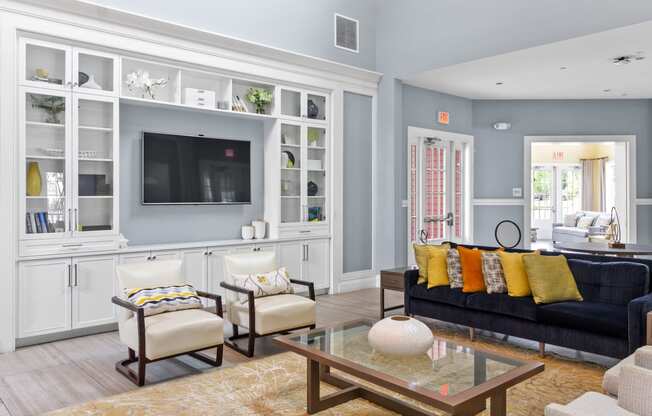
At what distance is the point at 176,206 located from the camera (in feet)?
18.4

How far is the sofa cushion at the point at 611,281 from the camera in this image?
382cm

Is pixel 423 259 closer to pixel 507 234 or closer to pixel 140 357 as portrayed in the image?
pixel 140 357

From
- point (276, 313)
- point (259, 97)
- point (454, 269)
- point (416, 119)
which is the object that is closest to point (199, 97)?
point (259, 97)

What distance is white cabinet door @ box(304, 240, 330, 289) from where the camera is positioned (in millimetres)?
6367

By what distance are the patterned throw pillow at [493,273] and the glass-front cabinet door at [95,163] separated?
3417mm

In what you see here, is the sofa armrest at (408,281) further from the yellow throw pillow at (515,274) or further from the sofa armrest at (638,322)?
the sofa armrest at (638,322)

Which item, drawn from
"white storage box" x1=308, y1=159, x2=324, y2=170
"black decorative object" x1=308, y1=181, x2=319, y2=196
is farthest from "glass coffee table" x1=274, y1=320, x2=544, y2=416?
"white storage box" x1=308, y1=159, x2=324, y2=170

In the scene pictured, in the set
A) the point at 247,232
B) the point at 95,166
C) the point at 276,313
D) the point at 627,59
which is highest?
the point at 627,59

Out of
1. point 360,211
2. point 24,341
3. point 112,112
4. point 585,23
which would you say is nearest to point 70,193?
point 112,112

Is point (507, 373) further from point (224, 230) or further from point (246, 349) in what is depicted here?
point (224, 230)

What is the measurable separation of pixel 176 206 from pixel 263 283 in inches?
69.9

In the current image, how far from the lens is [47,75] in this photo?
445cm

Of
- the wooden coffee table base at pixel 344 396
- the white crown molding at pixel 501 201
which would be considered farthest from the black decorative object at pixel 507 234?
the wooden coffee table base at pixel 344 396

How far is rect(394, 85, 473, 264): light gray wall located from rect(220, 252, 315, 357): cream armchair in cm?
289
